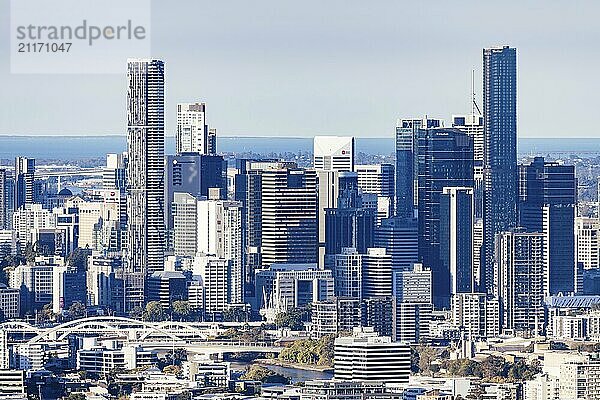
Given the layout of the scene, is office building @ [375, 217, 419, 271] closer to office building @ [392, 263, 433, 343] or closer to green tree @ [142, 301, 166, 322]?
office building @ [392, 263, 433, 343]

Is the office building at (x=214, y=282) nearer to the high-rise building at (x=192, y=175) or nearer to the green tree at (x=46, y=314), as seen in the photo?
the green tree at (x=46, y=314)

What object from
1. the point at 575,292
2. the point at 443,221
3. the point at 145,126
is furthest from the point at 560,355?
the point at 145,126

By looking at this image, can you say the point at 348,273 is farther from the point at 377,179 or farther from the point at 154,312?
the point at 377,179

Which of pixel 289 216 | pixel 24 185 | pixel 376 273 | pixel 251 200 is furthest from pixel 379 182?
pixel 24 185

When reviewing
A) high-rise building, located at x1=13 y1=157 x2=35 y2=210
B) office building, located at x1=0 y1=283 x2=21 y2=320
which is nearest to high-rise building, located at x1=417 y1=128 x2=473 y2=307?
high-rise building, located at x1=13 y1=157 x2=35 y2=210

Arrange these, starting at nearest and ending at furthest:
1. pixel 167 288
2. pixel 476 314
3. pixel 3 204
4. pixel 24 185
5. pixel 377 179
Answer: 1. pixel 476 314
2. pixel 167 288
3. pixel 3 204
4. pixel 377 179
5. pixel 24 185

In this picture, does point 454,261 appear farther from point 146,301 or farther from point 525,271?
point 146,301
